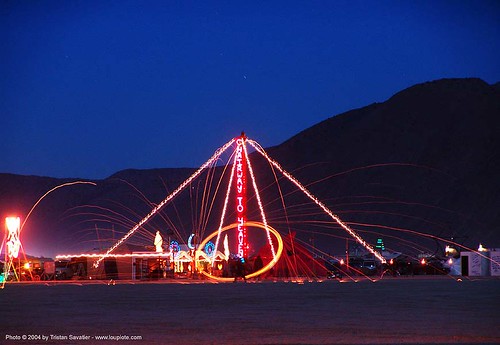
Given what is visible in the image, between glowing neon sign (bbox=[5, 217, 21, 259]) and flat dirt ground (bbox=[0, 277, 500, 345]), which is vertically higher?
glowing neon sign (bbox=[5, 217, 21, 259])

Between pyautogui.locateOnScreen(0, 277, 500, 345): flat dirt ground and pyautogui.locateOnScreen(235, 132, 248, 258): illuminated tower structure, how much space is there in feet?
80.2

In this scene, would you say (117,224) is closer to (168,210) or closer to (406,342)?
(168,210)

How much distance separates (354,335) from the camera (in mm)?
14430

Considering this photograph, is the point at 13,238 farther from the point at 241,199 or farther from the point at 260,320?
the point at 260,320

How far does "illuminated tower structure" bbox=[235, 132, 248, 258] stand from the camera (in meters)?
50.1

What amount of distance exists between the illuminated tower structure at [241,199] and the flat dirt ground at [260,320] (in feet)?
80.2

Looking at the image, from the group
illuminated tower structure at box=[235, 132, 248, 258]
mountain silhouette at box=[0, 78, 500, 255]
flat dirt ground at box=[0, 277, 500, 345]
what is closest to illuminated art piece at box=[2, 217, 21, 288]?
illuminated tower structure at box=[235, 132, 248, 258]

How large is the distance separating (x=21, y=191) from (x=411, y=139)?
70.5m

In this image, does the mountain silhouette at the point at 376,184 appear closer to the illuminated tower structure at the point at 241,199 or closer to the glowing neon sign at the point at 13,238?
the glowing neon sign at the point at 13,238

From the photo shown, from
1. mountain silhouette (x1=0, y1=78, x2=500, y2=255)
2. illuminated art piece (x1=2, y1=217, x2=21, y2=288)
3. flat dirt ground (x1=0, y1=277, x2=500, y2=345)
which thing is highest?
mountain silhouette (x1=0, y1=78, x2=500, y2=255)

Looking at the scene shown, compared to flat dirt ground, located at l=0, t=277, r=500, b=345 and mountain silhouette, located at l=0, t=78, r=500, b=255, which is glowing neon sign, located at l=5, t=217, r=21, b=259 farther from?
mountain silhouette, located at l=0, t=78, r=500, b=255

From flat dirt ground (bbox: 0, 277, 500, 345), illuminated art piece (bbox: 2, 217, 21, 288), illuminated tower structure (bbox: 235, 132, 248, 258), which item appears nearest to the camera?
flat dirt ground (bbox: 0, 277, 500, 345)

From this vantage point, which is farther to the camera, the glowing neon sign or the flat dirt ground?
the glowing neon sign

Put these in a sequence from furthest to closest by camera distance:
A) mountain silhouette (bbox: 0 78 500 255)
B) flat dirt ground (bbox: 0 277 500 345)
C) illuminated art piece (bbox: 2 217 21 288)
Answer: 1. mountain silhouette (bbox: 0 78 500 255)
2. illuminated art piece (bbox: 2 217 21 288)
3. flat dirt ground (bbox: 0 277 500 345)
